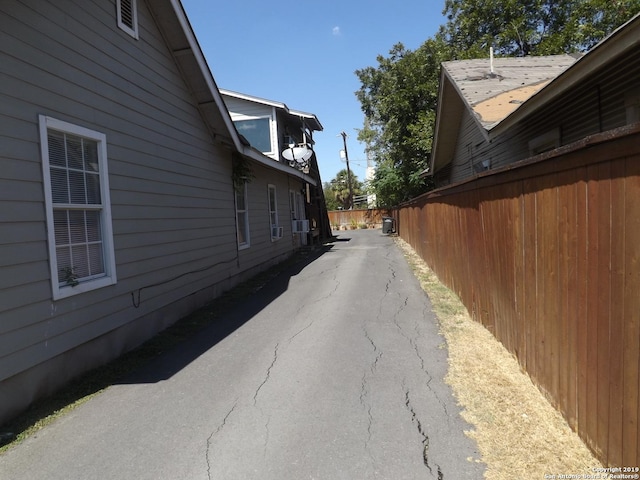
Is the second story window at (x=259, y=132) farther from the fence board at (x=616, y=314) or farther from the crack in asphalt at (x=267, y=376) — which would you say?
the fence board at (x=616, y=314)

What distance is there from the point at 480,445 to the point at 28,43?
516cm

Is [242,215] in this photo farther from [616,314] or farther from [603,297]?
[616,314]

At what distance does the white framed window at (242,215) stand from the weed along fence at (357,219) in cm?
2820

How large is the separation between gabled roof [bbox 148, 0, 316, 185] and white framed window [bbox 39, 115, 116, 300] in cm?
270

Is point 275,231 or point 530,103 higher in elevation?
point 530,103

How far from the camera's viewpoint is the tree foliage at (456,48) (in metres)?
21.0

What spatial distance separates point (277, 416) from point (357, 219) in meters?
36.9

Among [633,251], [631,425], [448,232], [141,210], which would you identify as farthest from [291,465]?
[448,232]

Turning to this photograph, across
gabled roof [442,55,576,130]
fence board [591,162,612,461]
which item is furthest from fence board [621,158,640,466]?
gabled roof [442,55,576,130]

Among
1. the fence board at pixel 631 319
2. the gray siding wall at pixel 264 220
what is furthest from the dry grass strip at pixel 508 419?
the gray siding wall at pixel 264 220

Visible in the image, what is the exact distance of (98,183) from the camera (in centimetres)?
504

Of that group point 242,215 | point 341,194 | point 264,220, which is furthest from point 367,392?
point 341,194

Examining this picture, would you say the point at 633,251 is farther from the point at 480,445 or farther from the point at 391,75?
the point at 391,75

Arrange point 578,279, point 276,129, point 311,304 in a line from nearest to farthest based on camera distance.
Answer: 1. point 578,279
2. point 311,304
3. point 276,129
